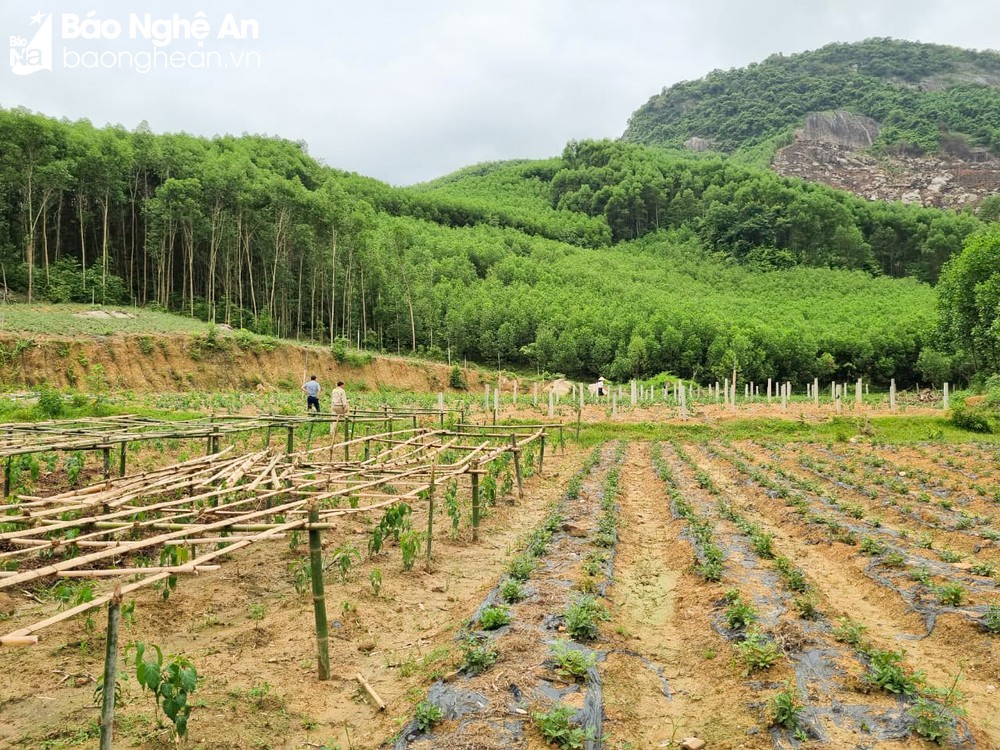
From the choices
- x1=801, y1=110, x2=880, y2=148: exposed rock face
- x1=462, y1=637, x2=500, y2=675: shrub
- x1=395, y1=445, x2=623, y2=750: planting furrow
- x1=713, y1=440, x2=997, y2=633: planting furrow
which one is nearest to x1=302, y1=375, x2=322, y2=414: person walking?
x1=395, y1=445, x2=623, y2=750: planting furrow

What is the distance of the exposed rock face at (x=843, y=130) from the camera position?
13850 centimetres

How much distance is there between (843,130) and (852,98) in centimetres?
2326

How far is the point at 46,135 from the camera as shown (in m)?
35.7

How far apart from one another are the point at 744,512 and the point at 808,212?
9527cm

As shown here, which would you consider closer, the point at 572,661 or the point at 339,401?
the point at 572,661

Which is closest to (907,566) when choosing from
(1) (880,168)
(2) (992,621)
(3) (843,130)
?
(2) (992,621)

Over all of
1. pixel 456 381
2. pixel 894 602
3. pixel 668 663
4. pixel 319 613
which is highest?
pixel 456 381

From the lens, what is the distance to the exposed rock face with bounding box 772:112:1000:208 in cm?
12312

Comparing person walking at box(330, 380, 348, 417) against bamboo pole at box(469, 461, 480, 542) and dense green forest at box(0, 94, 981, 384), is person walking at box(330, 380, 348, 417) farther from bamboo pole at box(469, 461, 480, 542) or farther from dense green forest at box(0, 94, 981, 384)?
dense green forest at box(0, 94, 981, 384)

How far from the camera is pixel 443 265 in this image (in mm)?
67125

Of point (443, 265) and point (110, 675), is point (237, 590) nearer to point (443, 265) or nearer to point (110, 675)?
point (110, 675)

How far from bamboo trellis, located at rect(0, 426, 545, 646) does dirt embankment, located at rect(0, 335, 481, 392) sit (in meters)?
16.9

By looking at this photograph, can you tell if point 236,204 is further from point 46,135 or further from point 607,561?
point 607,561

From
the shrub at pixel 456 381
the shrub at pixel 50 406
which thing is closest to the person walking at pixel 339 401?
the shrub at pixel 50 406
